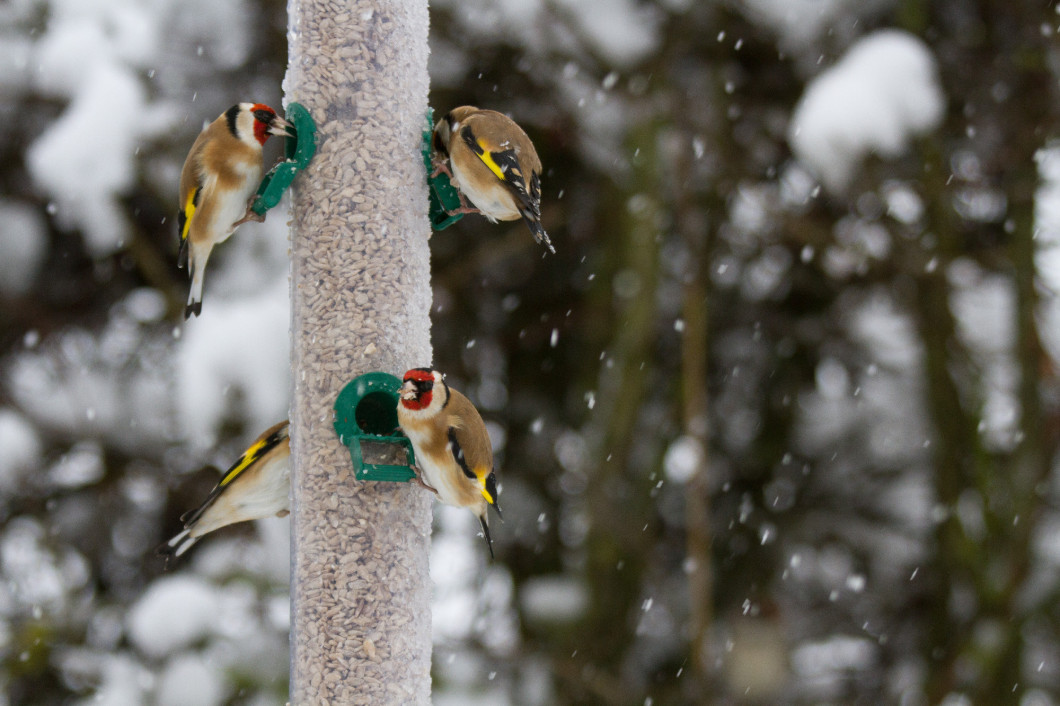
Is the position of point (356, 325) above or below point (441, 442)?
above

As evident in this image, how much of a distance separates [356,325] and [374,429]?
0.83 ft

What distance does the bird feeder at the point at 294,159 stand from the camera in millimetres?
2414

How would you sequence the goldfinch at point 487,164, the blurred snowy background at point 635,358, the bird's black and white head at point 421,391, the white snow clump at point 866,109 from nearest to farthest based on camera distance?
the bird's black and white head at point 421,391
the goldfinch at point 487,164
the white snow clump at point 866,109
the blurred snowy background at point 635,358

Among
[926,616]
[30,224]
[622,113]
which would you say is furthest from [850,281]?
[30,224]

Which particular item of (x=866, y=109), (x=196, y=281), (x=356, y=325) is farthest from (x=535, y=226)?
(x=866, y=109)

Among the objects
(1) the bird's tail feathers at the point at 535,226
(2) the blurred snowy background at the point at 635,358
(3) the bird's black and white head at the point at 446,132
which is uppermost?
(3) the bird's black and white head at the point at 446,132

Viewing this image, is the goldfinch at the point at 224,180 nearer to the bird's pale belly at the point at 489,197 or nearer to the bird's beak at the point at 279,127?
the bird's beak at the point at 279,127

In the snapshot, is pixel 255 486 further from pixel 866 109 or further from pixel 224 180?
pixel 866 109

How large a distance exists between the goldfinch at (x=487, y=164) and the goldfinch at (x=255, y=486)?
0.77 metres

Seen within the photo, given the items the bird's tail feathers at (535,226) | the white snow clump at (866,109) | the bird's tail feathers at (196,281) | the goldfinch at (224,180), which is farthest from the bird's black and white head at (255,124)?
the white snow clump at (866,109)

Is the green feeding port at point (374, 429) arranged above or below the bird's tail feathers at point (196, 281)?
below

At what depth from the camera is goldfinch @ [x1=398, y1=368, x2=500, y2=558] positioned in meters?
2.25

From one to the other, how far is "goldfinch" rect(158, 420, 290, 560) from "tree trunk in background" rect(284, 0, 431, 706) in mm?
122

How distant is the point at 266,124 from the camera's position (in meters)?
2.44
